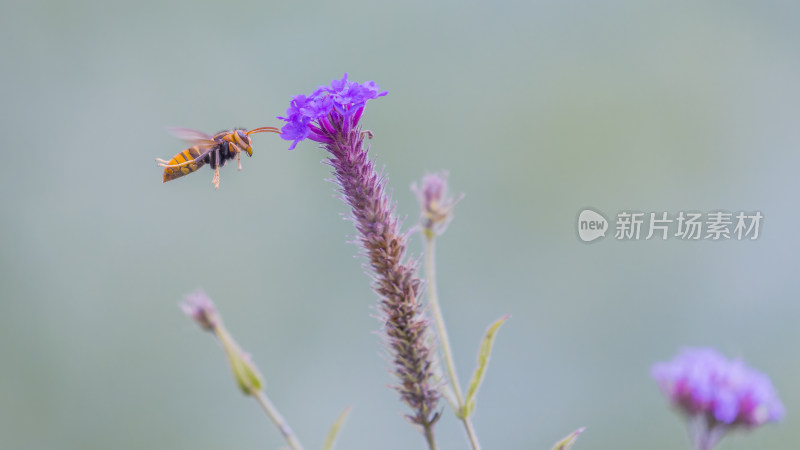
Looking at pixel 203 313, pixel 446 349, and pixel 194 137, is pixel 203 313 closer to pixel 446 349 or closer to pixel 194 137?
pixel 446 349

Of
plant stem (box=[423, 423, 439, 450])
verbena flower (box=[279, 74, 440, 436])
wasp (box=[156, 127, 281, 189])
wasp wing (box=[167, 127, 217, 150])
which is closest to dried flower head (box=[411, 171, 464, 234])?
verbena flower (box=[279, 74, 440, 436])

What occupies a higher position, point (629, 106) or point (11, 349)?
point (629, 106)

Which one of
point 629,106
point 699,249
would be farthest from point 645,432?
point 629,106

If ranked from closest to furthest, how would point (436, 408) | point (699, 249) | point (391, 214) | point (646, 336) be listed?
point (436, 408) → point (391, 214) → point (646, 336) → point (699, 249)

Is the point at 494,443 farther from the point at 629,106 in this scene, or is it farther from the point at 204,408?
the point at 629,106

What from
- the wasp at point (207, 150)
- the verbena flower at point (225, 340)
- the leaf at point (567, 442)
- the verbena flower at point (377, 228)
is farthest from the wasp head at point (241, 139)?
the leaf at point (567, 442)
